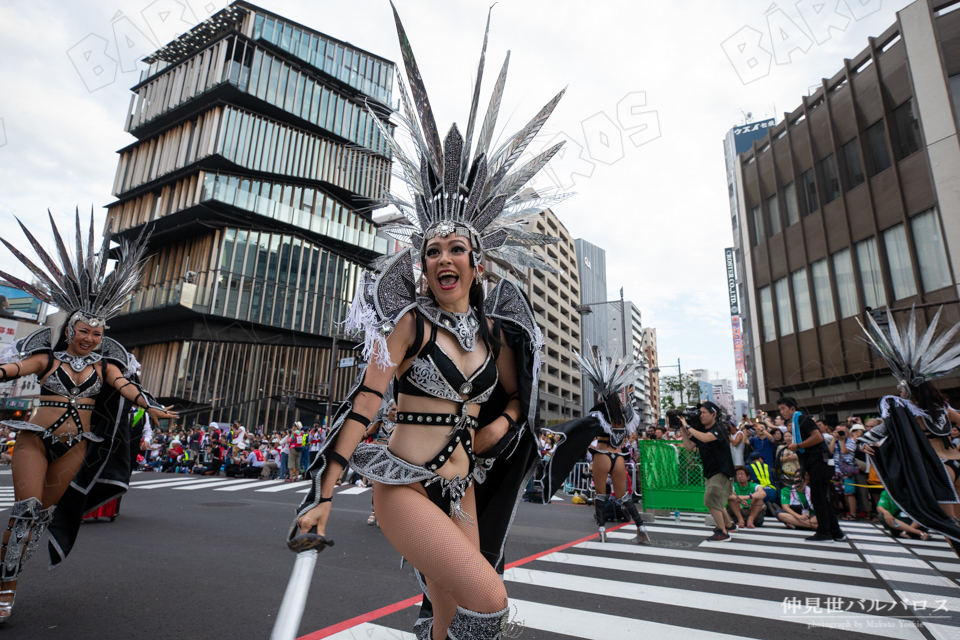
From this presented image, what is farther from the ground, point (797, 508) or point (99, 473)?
point (99, 473)

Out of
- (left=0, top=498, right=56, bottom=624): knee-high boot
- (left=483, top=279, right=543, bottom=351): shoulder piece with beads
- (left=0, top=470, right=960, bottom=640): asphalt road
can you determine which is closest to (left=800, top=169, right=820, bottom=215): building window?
(left=0, top=470, right=960, bottom=640): asphalt road

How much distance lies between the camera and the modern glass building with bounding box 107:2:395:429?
27609mm

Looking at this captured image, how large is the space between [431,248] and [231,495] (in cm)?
1205

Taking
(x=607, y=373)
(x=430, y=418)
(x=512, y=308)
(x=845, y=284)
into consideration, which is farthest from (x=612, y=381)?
(x=845, y=284)

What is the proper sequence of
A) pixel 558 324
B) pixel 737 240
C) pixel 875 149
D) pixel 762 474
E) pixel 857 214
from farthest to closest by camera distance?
1. pixel 558 324
2. pixel 737 240
3. pixel 857 214
4. pixel 875 149
5. pixel 762 474

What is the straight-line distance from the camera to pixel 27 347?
A: 4152 millimetres

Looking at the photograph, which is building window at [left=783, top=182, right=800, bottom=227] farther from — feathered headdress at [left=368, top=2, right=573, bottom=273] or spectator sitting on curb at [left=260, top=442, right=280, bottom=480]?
feathered headdress at [left=368, top=2, right=573, bottom=273]

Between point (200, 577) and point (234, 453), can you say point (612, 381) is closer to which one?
point (200, 577)

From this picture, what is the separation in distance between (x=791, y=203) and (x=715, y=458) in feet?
67.6

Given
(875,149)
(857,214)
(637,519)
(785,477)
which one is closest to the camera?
(637,519)

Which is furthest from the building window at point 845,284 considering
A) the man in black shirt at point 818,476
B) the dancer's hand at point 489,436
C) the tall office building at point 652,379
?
the tall office building at point 652,379

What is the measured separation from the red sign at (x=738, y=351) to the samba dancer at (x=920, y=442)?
52438 mm

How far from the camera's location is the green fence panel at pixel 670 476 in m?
9.73

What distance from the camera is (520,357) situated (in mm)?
2646
